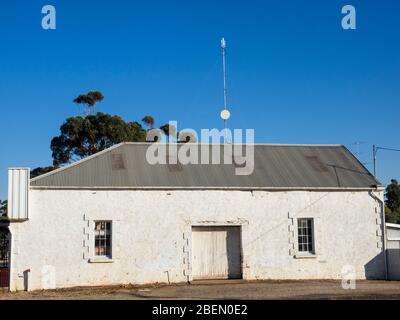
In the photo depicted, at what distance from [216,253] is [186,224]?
1.69m

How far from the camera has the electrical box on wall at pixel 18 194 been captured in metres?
20.0

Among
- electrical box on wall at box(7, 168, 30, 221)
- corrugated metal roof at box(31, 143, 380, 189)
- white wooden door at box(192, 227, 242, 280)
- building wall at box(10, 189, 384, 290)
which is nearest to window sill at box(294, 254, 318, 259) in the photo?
building wall at box(10, 189, 384, 290)

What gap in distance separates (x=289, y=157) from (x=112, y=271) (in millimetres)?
9412

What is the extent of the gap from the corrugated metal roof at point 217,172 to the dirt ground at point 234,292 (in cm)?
382

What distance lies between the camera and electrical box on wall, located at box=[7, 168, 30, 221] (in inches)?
786

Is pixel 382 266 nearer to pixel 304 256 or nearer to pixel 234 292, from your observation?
pixel 304 256

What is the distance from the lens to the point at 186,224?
2145 cm

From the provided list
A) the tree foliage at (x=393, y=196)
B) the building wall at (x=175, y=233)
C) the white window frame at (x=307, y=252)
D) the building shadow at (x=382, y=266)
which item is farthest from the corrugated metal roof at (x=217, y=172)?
the tree foliage at (x=393, y=196)

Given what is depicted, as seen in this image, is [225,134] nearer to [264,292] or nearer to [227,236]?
[227,236]

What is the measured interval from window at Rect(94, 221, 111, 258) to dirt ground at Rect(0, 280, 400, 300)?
1522 millimetres

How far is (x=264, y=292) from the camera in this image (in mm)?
18219

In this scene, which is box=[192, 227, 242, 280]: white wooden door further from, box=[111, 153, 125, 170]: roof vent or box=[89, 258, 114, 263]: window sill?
box=[111, 153, 125, 170]: roof vent

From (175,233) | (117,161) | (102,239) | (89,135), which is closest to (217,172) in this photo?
(175,233)
